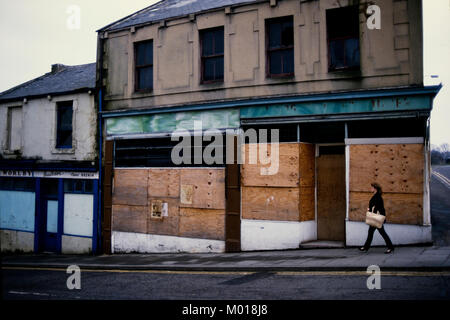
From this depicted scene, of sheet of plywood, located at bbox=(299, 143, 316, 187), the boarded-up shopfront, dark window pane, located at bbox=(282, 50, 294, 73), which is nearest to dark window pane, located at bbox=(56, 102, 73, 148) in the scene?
the boarded-up shopfront

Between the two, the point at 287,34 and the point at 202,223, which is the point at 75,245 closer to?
the point at 202,223

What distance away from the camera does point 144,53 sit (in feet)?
54.0

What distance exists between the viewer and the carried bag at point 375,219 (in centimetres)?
1065

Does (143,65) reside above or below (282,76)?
above

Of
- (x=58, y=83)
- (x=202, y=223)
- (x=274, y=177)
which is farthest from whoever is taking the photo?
(x=58, y=83)

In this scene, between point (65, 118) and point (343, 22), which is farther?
point (65, 118)

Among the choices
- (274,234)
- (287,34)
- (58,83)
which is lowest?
(274,234)

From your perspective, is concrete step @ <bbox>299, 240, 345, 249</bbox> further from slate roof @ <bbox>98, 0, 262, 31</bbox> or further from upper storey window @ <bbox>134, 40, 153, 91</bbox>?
upper storey window @ <bbox>134, 40, 153, 91</bbox>

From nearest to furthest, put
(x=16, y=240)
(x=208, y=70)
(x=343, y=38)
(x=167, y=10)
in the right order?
(x=343, y=38) < (x=208, y=70) < (x=167, y=10) < (x=16, y=240)

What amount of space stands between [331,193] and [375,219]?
2476 mm

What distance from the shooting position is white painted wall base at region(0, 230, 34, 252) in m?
19.1

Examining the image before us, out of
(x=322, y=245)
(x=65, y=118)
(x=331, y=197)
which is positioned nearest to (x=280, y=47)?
(x=331, y=197)

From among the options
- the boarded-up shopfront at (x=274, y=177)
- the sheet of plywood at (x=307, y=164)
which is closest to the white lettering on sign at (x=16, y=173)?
the boarded-up shopfront at (x=274, y=177)
